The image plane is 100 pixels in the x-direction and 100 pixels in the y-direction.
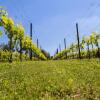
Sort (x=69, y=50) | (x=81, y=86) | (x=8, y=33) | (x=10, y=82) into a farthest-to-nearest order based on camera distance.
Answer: (x=69, y=50), (x=8, y=33), (x=10, y=82), (x=81, y=86)

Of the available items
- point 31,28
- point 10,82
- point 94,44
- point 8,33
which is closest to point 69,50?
point 94,44

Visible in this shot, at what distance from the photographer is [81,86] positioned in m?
19.3

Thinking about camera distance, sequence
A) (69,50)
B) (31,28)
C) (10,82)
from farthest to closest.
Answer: (69,50), (31,28), (10,82)

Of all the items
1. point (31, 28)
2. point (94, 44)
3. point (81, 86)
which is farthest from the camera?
point (94, 44)

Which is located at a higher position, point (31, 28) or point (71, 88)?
point (31, 28)

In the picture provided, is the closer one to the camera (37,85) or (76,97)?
(76,97)

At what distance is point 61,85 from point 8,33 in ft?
160

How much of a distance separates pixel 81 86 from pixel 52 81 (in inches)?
73.6

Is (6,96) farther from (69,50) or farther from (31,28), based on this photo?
(69,50)

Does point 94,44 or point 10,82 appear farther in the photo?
point 94,44

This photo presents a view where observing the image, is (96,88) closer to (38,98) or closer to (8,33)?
(38,98)

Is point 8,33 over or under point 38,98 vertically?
over

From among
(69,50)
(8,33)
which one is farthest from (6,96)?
(69,50)

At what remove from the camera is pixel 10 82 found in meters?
20.7
